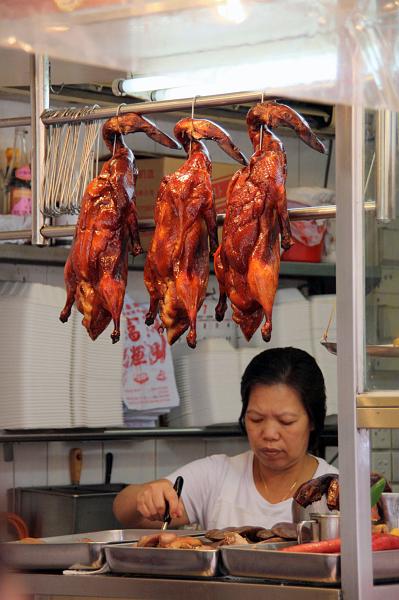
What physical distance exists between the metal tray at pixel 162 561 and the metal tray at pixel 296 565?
0.16ft

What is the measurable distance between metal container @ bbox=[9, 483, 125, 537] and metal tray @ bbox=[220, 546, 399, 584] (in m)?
2.34

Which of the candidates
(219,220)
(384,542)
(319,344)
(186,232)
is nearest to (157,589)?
(384,542)

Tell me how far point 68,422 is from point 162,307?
Answer: 6.70 feet

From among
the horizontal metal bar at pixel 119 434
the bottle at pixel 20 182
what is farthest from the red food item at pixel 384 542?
the bottle at pixel 20 182

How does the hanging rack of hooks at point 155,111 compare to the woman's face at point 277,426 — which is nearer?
the hanging rack of hooks at point 155,111

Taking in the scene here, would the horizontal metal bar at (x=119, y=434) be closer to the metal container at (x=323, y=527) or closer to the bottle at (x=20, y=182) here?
the bottle at (x=20, y=182)

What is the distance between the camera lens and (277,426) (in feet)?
12.5

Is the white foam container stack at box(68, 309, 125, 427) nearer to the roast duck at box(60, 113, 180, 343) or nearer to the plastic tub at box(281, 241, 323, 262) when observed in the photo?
the plastic tub at box(281, 241, 323, 262)

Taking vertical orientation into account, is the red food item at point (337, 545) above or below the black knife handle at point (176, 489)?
above

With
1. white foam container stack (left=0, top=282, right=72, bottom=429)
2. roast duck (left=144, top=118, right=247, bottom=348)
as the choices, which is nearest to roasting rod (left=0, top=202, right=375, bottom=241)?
roast duck (left=144, top=118, right=247, bottom=348)

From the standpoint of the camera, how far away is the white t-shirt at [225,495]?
12.4 ft

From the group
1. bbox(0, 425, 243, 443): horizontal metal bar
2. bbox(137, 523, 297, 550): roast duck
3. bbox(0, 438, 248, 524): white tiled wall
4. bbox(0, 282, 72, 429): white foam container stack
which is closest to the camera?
bbox(137, 523, 297, 550): roast duck

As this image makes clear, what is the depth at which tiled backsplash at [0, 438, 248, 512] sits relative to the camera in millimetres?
4965

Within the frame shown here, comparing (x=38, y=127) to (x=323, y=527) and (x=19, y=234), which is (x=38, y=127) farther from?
(x=323, y=527)
